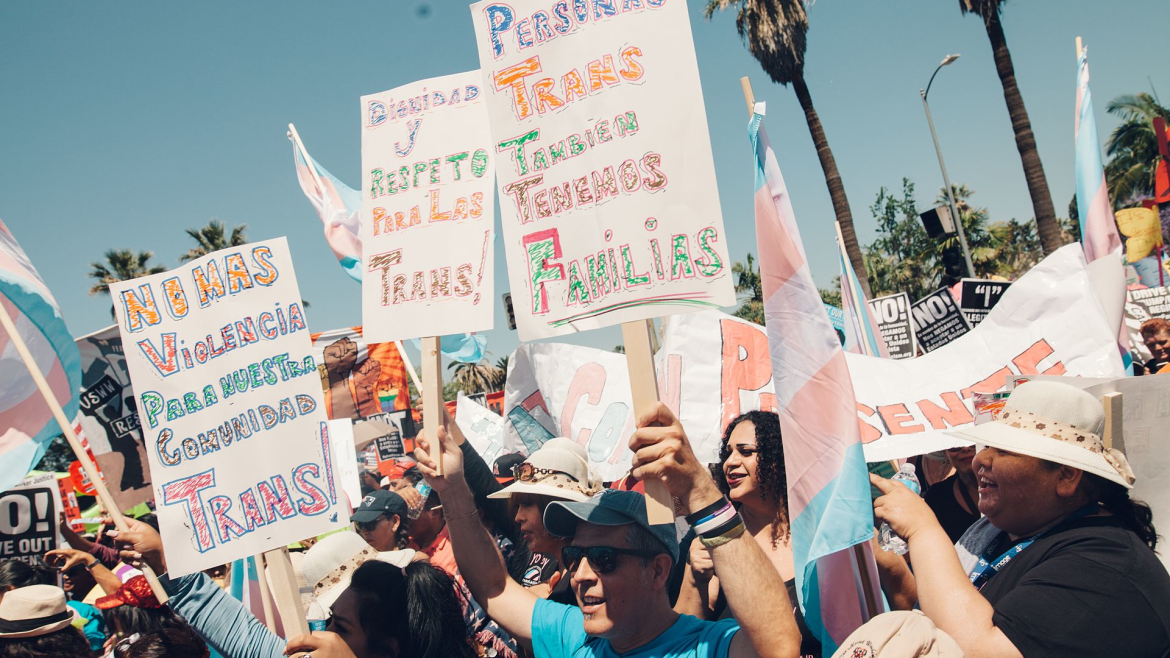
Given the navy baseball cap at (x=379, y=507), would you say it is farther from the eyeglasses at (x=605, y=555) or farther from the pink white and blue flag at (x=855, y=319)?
the pink white and blue flag at (x=855, y=319)

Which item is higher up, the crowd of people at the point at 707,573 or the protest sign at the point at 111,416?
the protest sign at the point at 111,416

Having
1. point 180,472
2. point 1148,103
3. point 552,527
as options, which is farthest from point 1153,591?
point 1148,103

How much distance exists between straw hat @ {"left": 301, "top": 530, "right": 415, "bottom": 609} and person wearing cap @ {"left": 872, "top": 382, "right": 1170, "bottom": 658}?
1.95 m

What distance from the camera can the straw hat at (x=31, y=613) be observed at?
119 inches

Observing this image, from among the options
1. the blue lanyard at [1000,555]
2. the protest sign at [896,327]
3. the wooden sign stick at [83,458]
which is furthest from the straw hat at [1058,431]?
the protest sign at [896,327]

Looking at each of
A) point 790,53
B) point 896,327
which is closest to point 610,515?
point 896,327

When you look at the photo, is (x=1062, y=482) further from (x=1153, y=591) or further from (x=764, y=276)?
(x=764, y=276)

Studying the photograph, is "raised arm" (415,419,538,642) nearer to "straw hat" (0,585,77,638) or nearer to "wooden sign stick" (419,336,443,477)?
"wooden sign stick" (419,336,443,477)

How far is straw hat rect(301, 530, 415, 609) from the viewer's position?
3002 mm

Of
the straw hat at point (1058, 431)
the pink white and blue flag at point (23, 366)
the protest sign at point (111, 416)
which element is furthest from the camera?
the protest sign at point (111, 416)

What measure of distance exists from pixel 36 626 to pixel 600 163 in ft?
9.45

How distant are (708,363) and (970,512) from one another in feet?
6.68

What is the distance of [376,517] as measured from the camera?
4473 mm

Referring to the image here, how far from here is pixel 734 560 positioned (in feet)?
6.06
